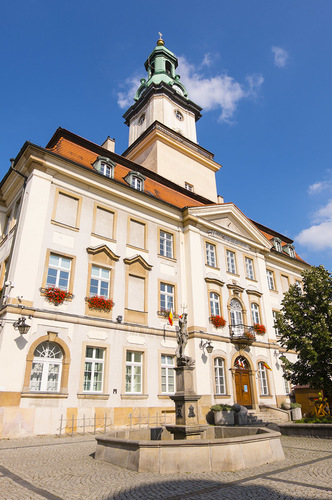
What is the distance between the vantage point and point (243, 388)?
2095 centimetres

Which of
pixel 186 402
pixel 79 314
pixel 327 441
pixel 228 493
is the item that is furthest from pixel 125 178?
pixel 228 493

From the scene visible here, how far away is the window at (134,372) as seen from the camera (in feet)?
54.3

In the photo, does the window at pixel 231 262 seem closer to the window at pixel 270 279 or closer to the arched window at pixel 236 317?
the arched window at pixel 236 317

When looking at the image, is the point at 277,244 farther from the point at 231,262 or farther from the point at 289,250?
the point at 231,262

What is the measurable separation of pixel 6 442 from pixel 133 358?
666 cm

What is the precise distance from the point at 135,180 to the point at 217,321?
31.7ft

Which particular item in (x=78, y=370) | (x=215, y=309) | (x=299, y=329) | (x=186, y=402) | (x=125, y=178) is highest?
(x=125, y=178)

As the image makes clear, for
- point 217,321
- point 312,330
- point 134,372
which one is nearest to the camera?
point 312,330

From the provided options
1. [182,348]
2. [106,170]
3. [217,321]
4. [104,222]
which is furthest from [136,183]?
[182,348]

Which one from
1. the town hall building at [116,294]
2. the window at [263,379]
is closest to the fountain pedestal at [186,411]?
the town hall building at [116,294]

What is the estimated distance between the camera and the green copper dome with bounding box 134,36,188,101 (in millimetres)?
36703

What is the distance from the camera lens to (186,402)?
10.1 meters

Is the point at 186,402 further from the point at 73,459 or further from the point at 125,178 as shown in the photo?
the point at 125,178

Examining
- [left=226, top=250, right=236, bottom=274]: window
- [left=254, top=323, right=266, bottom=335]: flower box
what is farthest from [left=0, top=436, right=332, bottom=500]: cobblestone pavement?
[left=226, top=250, right=236, bottom=274]: window
